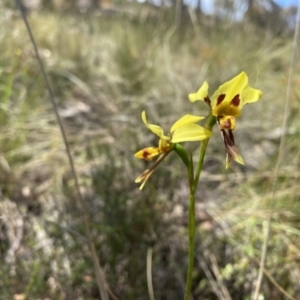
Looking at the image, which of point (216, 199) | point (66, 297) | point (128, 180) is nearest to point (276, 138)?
point (216, 199)

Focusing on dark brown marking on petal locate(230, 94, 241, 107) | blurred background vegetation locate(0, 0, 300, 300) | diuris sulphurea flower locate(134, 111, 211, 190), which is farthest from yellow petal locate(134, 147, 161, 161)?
blurred background vegetation locate(0, 0, 300, 300)

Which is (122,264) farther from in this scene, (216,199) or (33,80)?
(33,80)

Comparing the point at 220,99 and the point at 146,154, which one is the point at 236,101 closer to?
the point at 220,99

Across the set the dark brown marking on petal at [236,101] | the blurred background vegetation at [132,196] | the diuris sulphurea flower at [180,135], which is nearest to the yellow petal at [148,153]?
the diuris sulphurea flower at [180,135]

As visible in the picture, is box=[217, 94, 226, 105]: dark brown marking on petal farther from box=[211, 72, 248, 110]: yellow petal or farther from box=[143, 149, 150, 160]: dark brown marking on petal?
box=[143, 149, 150, 160]: dark brown marking on petal

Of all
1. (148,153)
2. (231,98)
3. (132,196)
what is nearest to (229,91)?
(231,98)

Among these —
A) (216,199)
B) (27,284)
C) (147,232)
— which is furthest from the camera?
(216,199)
